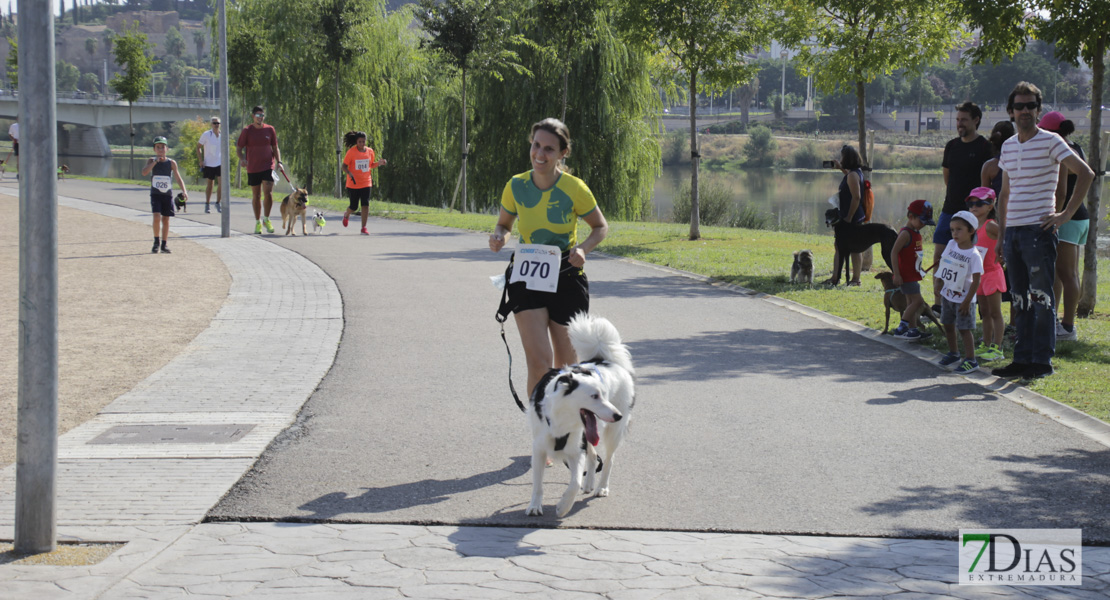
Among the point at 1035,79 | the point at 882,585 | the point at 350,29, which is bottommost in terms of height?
the point at 882,585

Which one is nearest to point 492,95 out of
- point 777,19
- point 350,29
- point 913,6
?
point 350,29

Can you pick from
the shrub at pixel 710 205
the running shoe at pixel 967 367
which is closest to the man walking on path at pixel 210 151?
the shrub at pixel 710 205

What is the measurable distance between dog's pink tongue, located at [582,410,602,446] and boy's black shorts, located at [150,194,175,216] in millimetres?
12600

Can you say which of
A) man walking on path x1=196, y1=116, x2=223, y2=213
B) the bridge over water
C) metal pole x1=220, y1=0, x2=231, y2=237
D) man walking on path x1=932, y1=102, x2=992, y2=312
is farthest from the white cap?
the bridge over water

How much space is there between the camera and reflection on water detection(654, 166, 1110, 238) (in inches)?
1354

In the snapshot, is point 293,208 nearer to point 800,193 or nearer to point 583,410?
point 583,410

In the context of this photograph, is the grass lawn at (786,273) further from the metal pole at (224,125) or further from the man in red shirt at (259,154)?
the metal pole at (224,125)

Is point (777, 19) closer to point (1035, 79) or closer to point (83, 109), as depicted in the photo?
point (83, 109)

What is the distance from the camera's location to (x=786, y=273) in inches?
595

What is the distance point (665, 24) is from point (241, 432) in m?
14.6

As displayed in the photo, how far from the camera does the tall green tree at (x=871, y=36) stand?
15.4 meters

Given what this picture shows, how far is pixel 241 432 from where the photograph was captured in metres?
Answer: 6.50

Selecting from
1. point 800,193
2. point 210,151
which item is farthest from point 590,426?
A: point 800,193

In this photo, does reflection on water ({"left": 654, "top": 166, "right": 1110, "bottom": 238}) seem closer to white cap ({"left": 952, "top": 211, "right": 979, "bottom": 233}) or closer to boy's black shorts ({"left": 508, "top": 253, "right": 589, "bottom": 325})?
white cap ({"left": 952, "top": 211, "right": 979, "bottom": 233})
